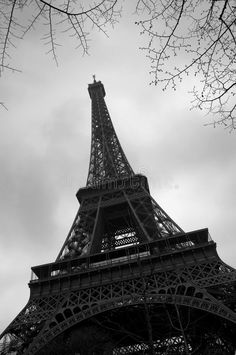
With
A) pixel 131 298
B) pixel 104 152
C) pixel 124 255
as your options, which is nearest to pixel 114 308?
pixel 131 298

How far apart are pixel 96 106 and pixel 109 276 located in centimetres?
3727

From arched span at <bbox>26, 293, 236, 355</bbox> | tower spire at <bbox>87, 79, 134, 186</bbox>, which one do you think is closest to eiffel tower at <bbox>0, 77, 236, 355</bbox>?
arched span at <bbox>26, 293, 236, 355</bbox>

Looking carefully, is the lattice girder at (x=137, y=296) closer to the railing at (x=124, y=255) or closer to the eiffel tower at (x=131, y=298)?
the eiffel tower at (x=131, y=298)

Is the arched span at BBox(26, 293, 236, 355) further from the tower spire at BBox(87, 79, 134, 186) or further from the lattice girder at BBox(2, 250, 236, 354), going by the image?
the tower spire at BBox(87, 79, 134, 186)

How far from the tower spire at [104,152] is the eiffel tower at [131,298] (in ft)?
29.8

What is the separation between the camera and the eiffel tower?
23.0m

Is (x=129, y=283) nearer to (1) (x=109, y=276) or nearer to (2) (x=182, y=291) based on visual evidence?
(1) (x=109, y=276)

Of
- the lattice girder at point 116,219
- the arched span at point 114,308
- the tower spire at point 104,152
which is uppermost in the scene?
the tower spire at point 104,152

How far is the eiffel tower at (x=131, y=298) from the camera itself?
23.0 meters

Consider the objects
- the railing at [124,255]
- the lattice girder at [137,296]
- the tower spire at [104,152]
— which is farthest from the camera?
the tower spire at [104,152]

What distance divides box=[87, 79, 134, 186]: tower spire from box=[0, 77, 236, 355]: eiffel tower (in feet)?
29.8

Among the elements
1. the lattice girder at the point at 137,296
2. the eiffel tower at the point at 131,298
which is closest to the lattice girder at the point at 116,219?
the eiffel tower at the point at 131,298

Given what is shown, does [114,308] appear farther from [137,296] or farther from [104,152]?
[104,152]

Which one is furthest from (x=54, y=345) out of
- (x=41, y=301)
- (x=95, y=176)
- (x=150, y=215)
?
(x=95, y=176)
